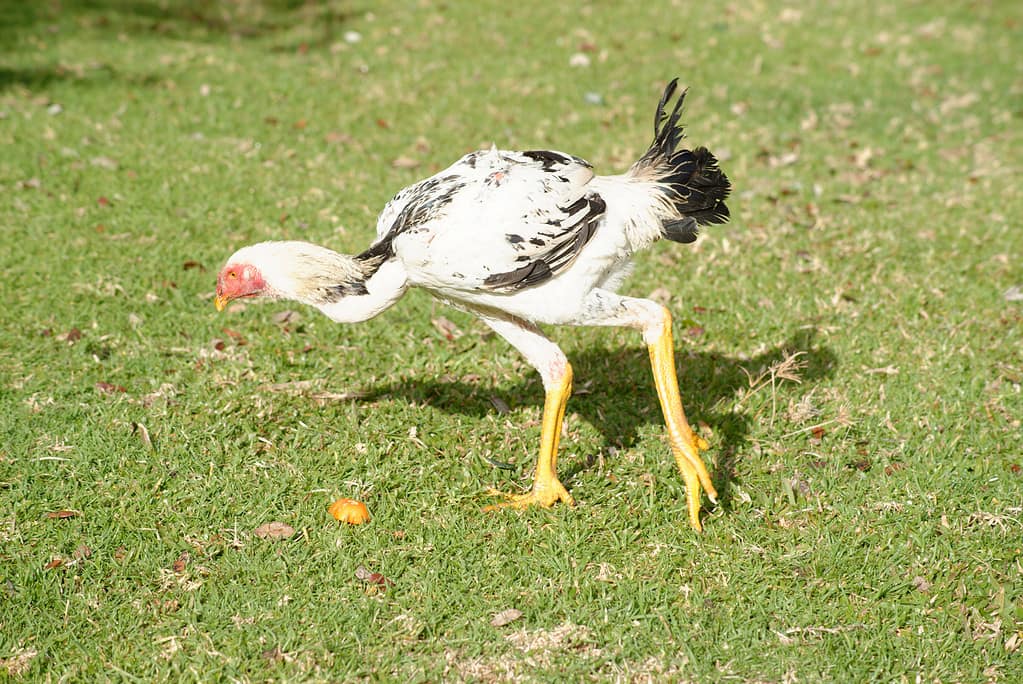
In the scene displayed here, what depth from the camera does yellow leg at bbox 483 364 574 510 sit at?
4.89m

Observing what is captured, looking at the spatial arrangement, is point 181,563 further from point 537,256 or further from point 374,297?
point 537,256

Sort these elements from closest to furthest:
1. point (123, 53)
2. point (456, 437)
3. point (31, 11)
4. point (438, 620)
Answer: point (438, 620), point (456, 437), point (123, 53), point (31, 11)

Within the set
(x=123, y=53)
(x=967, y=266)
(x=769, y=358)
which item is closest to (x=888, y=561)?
(x=769, y=358)

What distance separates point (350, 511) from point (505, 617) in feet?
3.24

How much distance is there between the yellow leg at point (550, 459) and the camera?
489 centimetres

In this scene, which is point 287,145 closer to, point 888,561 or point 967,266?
point 967,266

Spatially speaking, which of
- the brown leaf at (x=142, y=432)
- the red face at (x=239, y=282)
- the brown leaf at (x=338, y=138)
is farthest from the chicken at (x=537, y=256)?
the brown leaf at (x=338, y=138)

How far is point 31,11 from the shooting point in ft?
40.0

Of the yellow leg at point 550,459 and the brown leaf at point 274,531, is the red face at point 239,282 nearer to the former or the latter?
the brown leaf at point 274,531

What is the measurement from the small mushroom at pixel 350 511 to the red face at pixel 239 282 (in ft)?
3.66

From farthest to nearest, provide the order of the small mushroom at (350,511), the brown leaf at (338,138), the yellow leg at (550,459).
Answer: the brown leaf at (338,138) → the yellow leg at (550,459) → the small mushroom at (350,511)

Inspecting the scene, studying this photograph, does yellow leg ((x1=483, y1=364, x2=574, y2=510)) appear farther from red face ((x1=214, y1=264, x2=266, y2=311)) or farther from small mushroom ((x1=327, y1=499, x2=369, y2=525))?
red face ((x1=214, y1=264, x2=266, y2=311))

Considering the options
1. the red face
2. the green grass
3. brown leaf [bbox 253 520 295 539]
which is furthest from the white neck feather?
brown leaf [bbox 253 520 295 539]

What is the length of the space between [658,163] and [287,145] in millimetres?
5159
